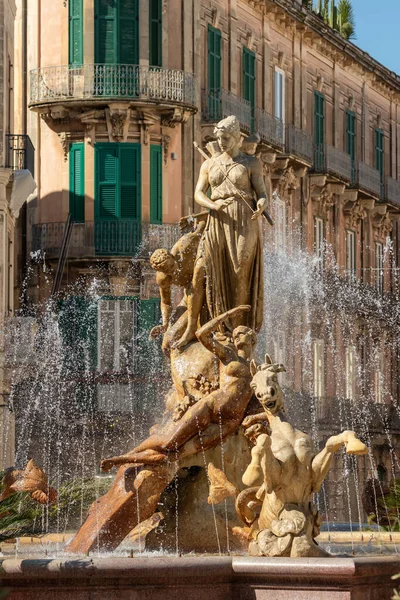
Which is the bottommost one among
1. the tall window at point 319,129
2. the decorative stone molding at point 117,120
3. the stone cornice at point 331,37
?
the decorative stone molding at point 117,120

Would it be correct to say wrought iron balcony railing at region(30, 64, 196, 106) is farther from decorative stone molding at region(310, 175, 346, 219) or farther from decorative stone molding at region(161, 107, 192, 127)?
decorative stone molding at region(310, 175, 346, 219)

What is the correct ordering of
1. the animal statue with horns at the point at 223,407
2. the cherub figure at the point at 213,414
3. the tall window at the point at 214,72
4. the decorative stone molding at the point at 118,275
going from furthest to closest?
the tall window at the point at 214,72 < the decorative stone molding at the point at 118,275 < the cherub figure at the point at 213,414 < the animal statue with horns at the point at 223,407

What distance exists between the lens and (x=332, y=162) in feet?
169

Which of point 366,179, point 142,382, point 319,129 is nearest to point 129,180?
point 142,382

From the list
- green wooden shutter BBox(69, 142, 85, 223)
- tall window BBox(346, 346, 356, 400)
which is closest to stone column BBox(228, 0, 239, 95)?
green wooden shutter BBox(69, 142, 85, 223)

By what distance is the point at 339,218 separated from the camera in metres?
52.8

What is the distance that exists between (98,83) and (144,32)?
5.71 feet

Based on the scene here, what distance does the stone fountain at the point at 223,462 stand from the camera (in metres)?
12.8

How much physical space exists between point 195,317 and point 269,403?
2362mm

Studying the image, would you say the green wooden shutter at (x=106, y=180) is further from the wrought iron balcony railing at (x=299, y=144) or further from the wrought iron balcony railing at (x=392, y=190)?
the wrought iron balcony railing at (x=392, y=190)

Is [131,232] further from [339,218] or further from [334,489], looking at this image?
[339,218]

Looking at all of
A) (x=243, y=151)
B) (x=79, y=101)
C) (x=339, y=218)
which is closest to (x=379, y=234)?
(x=339, y=218)

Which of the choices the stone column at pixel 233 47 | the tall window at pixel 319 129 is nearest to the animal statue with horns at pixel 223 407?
the stone column at pixel 233 47

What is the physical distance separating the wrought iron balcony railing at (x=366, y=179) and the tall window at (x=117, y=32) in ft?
46.7
